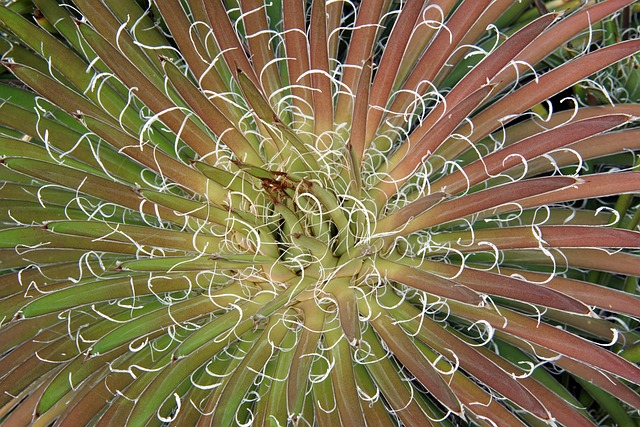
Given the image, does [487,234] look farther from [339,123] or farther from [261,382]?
[261,382]

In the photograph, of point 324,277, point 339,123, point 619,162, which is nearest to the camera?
point 324,277

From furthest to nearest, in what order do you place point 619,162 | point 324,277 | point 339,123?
point 619,162
point 339,123
point 324,277

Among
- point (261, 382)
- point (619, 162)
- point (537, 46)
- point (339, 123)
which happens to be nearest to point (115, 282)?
point (261, 382)

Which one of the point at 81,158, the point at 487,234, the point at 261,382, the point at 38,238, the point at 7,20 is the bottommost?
the point at 261,382

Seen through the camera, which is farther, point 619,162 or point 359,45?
point 619,162

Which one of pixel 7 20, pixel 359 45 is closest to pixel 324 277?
pixel 359 45

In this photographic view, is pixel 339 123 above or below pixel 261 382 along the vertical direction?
above
